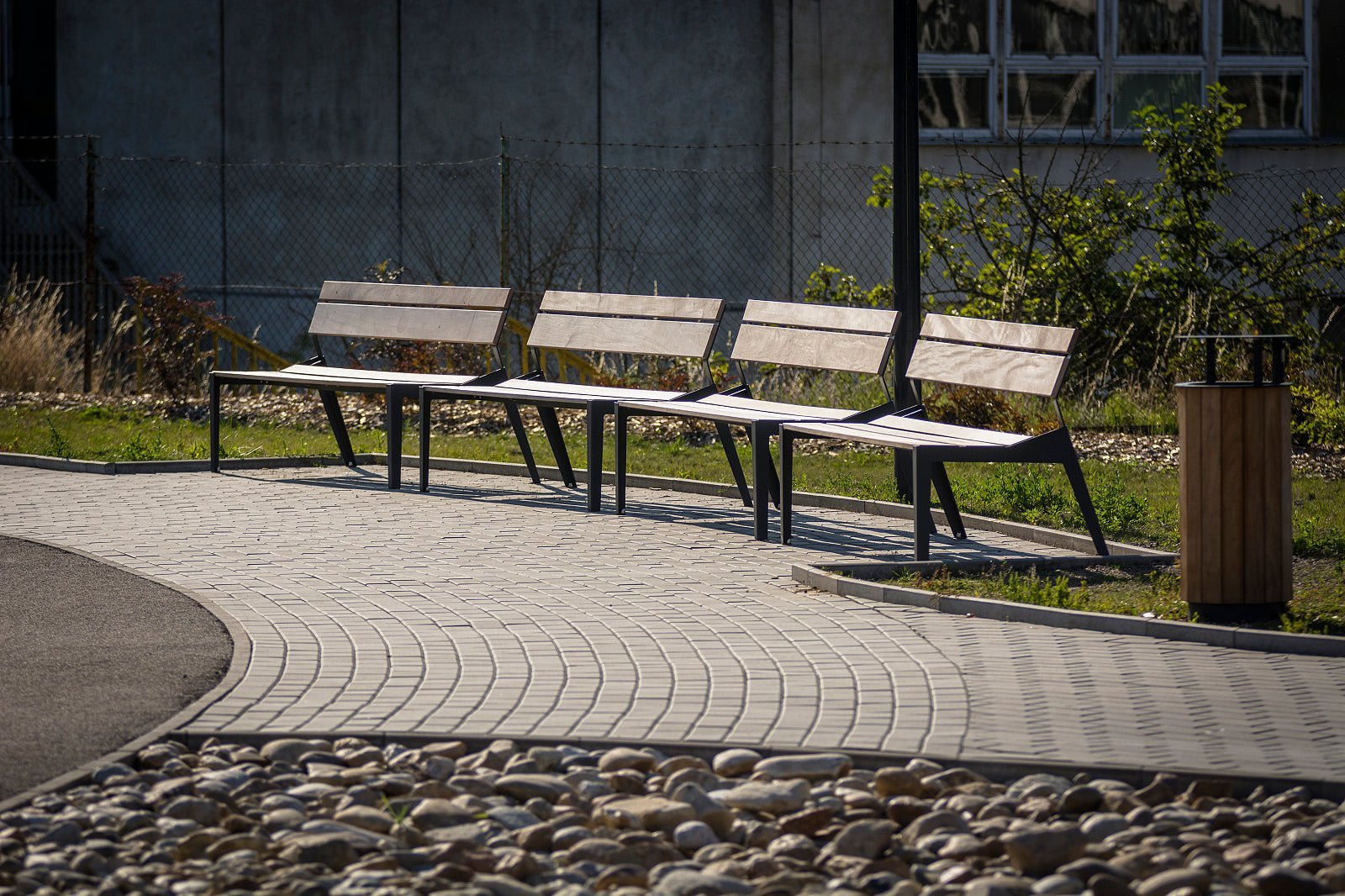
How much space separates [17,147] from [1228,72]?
46.0 ft

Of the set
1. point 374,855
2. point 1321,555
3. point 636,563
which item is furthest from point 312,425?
point 374,855

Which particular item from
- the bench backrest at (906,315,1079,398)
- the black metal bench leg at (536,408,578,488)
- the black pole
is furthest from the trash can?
the black metal bench leg at (536,408,578,488)

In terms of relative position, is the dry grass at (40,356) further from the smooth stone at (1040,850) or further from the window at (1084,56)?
the smooth stone at (1040,850)

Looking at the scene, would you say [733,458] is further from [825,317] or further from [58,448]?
[58,448]

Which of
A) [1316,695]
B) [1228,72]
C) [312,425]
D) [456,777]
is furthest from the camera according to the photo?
[1228,72]

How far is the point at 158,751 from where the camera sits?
190 inches

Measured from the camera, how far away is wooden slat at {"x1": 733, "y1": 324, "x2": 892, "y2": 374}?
9547 millimetres

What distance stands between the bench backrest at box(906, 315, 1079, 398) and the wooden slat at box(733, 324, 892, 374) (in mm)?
193

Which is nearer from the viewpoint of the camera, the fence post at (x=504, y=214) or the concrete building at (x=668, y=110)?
the fence post at (x=504, y=214)

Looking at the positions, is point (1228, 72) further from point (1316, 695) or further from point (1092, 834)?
point (1092, 834)

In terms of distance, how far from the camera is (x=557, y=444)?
1098 centimetres

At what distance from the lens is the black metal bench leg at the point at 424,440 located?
10.6 m

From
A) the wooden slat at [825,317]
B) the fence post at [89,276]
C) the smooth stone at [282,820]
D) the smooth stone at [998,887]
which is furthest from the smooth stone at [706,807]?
the fence post at [89,276]

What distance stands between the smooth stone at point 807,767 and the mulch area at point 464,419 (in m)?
7.39
